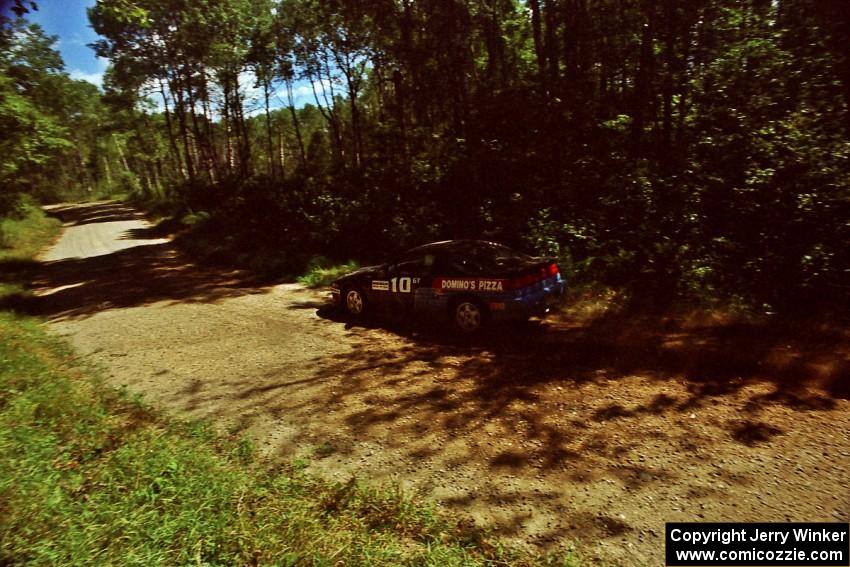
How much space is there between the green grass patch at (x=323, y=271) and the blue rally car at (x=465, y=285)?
12.5 ft

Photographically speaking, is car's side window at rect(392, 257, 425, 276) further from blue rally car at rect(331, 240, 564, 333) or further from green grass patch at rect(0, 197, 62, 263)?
green grass patch at rect(0, 197, 62, 263)

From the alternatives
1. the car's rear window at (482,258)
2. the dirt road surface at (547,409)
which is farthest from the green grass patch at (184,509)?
the car's rear window at (482,258)

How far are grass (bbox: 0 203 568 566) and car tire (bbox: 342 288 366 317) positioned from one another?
4.50 meters

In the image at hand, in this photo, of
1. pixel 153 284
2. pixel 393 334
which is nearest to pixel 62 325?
pixel 153 284

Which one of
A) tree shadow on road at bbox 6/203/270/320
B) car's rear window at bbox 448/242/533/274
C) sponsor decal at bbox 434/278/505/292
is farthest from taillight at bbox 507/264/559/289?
tree shadow on road at bbox 6/203/270/320

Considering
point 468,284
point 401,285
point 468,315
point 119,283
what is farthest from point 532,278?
point 119,283

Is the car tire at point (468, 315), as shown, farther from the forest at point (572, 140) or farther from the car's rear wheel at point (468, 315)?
the forest at point (572, 140)

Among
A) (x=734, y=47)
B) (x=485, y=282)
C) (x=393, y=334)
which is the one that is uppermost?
(x=734, y=47)

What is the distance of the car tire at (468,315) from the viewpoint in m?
7.58

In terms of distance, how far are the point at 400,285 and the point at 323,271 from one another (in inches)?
214

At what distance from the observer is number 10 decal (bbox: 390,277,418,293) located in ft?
27.8

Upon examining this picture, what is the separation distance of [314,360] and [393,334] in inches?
66.0

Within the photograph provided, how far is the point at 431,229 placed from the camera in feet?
43.6

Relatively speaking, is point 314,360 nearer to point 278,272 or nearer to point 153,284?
point 278,272
